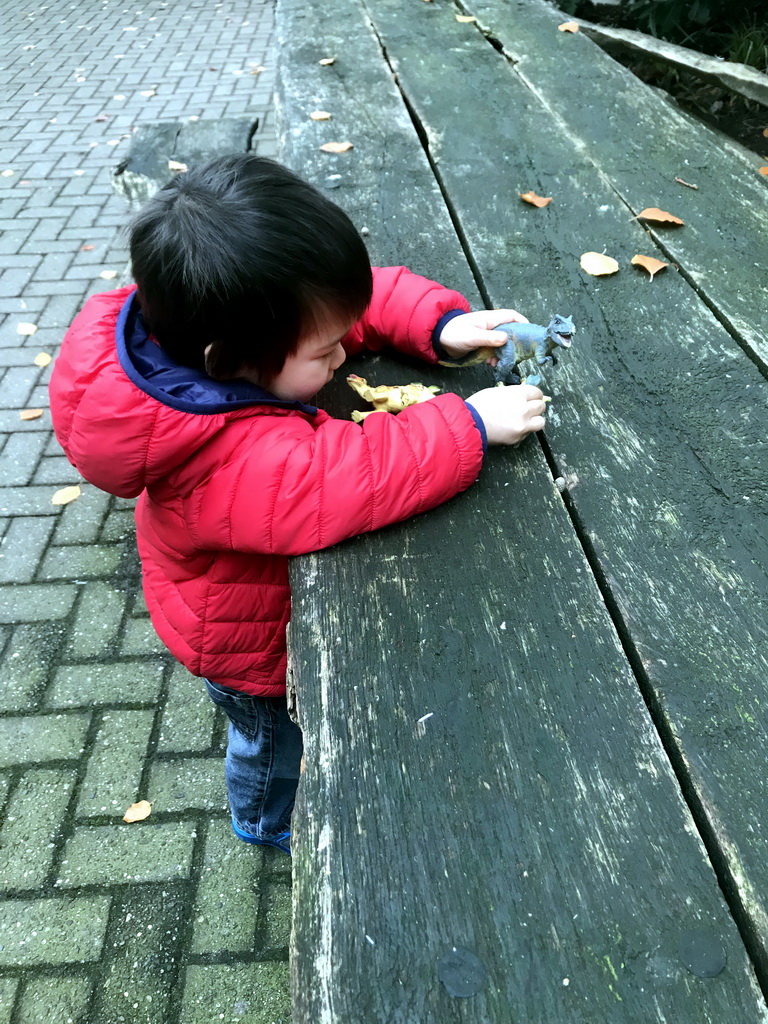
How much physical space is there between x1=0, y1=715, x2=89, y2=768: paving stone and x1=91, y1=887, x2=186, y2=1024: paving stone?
0.48 m

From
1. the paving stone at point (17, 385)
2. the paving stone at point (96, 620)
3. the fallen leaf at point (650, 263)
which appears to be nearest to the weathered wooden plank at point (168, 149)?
the paving stone at point (17, 385)

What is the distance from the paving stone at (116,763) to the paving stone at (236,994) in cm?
49

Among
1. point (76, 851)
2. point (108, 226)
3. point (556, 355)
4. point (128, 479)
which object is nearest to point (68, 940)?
point (76, 851)

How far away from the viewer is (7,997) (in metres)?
1.76

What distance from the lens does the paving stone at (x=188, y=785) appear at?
2.12 metres

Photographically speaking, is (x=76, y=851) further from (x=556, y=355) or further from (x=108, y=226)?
(x=108, y=226)

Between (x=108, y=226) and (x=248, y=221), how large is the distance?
4104mm

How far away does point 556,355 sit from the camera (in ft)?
4.85

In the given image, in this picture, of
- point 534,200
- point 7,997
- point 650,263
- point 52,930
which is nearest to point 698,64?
point 534,200

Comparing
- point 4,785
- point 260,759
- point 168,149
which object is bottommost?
point 4,785

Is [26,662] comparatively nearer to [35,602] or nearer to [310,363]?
[35,602]

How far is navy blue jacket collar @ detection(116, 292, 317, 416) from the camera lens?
112 cm

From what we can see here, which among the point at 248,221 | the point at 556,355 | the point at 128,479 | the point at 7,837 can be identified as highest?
the point at 248,221

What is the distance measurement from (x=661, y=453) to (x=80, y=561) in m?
2.14
